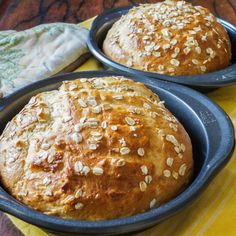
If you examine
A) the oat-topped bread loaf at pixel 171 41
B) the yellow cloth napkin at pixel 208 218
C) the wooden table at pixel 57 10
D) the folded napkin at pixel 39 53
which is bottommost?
the wooden table at pixel 57 10

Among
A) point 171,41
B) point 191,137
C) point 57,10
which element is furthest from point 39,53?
point 191,137

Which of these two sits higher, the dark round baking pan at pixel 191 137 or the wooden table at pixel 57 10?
the dark round baking pan at pixel 191 137

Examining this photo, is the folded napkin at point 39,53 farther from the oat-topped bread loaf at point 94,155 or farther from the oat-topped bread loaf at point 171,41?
the oat-topped bread loaf at point 94,155

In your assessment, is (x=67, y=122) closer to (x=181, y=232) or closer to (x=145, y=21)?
(x=181, y=232)

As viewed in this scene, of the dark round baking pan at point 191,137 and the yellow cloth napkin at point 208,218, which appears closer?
the dark round baking pan at point 191,137

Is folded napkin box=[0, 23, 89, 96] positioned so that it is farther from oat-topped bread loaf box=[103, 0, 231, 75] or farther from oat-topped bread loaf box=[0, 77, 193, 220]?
oat-topped bread loaf box=[0, 77, 193, 220]

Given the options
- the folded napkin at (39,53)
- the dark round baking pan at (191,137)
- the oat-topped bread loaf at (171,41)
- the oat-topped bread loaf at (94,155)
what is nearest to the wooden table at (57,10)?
the folded napkin at (39,53)

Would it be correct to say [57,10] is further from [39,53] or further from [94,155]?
[94,155]
